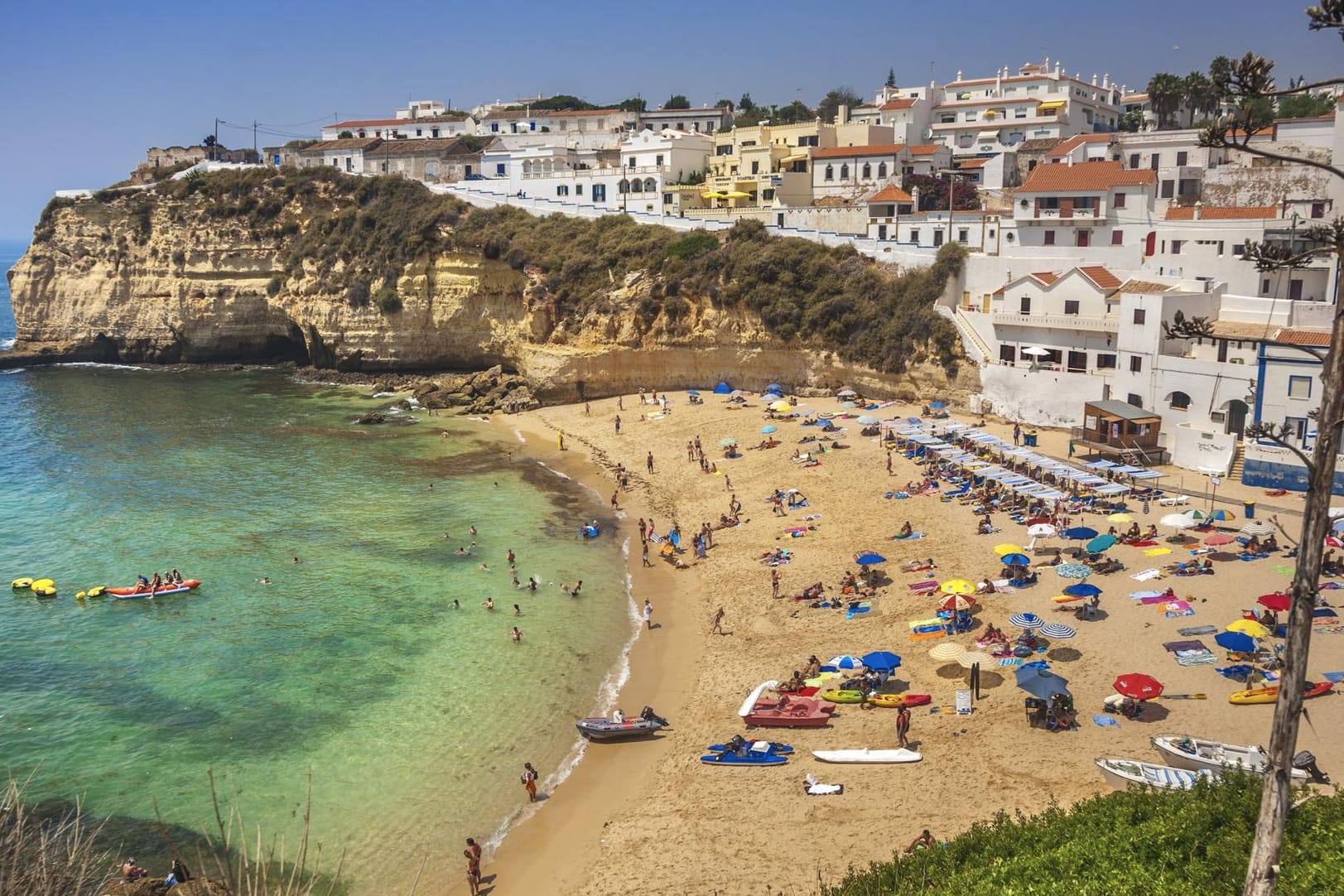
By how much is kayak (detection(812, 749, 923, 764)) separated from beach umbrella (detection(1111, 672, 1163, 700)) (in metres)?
3.90

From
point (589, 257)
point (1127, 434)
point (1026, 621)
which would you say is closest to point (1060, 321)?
point (1127, 434)

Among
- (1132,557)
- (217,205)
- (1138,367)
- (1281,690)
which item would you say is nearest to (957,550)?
(1132,557)

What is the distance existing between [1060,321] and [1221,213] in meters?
9.13

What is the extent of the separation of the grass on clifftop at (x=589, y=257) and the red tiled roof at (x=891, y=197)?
206 inches

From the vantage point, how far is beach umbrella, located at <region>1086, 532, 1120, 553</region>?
76.3 feet

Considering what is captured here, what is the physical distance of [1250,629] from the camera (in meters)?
18.9

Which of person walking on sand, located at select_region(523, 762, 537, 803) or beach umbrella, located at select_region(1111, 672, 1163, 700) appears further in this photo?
person walking on sand, located at select_region(523, 762, 537, 803)

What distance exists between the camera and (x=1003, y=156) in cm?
5569

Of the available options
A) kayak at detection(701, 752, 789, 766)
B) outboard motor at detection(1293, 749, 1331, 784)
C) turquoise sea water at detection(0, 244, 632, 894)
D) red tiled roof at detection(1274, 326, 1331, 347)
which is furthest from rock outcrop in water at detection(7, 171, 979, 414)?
outboard motor at detection(1293, 749, 1331, 784)

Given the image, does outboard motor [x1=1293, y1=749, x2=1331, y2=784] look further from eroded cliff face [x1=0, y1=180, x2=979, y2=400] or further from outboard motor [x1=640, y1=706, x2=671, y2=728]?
eroded cliff face [x1=0, y1=180, x2=979, y2=400]

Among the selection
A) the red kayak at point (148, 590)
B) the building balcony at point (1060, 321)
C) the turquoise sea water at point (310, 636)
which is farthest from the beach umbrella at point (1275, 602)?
the red kayak at point (148, 590)

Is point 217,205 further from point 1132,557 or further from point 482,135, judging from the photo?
point 1132,557

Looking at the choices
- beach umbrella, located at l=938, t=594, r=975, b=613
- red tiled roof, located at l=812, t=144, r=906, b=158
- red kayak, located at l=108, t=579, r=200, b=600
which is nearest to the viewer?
beach umbrella, located at l=938, t=594, r=975, b=613

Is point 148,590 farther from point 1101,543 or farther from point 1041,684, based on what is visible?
point 1101,543
